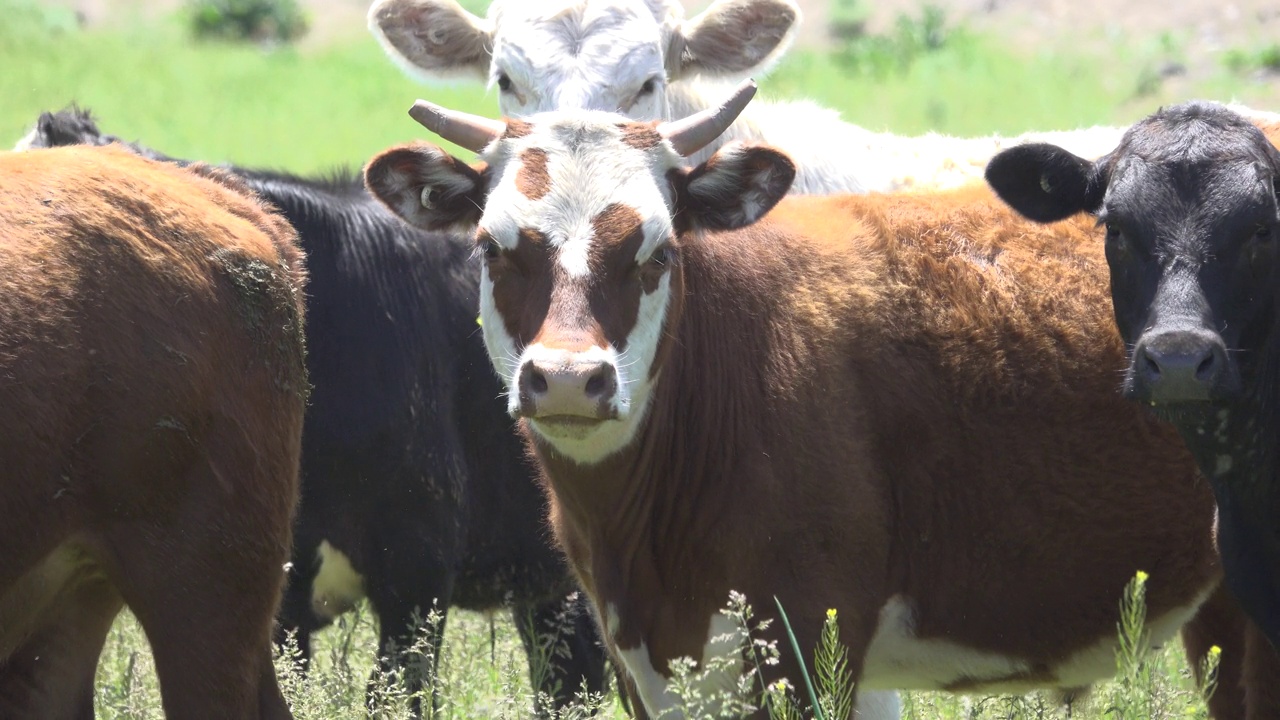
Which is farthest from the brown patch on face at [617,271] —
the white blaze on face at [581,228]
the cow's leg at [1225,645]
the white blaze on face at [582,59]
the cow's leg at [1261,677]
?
the cow's leg at [1225,645]

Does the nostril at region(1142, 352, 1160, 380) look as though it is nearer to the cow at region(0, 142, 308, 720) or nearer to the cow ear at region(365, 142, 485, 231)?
the cow ear at region(365, 142, 485, 231)

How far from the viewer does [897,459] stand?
5.46 meters

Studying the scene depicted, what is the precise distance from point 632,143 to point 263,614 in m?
1.86

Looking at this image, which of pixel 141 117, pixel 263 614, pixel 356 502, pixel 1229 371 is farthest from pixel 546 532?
pixel 141 117

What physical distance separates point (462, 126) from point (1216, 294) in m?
2.39

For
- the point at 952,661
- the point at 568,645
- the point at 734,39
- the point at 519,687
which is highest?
the point at 734,39

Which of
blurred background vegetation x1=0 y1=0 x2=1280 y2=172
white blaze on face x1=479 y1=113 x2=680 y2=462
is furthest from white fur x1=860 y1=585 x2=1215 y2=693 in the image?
blurred background vegetation x1=0 y1=0 x2=1280 y2=172

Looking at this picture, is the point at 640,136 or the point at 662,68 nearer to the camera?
the point at 640,136

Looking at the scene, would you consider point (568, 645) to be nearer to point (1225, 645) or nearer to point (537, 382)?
point (1225, 645)

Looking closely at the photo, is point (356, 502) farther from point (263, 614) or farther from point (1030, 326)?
point (1030, 326)

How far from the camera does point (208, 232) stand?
530 cm

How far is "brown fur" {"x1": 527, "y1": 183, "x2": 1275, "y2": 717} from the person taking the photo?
5.27 metres

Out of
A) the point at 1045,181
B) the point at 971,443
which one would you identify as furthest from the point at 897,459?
the point at 1045,181

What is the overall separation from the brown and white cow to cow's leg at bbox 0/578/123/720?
1.52 meters
